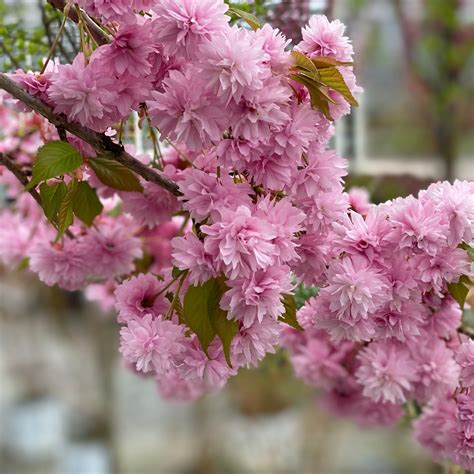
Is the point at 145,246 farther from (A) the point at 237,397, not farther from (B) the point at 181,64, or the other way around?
(A) the point at 237,397

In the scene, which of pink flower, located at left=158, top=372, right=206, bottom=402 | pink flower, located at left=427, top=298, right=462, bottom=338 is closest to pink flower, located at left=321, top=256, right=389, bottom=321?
pink flower, located at left=427, top=298, right=462, bottom=338

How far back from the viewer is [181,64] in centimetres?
36

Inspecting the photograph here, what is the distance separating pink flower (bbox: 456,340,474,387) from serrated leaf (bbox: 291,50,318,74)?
0.17 m

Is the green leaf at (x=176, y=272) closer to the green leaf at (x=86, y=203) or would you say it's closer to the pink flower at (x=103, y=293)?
the green leaf at (x=86, y=203)

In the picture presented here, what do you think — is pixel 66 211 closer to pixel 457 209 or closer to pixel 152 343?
pixel 152 343

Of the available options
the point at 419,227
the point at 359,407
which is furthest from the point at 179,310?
the point at 359,407

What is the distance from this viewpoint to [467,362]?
408mm

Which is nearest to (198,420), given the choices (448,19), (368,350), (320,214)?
(448,19)

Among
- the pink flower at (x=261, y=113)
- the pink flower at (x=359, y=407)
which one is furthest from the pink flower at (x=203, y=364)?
the pink flower at (x=359, y=407)

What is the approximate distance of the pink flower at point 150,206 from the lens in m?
0.47

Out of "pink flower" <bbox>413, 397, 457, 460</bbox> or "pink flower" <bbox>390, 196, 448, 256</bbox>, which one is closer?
"pink flower" <bbox>390, 196, 448, 256</bbox>

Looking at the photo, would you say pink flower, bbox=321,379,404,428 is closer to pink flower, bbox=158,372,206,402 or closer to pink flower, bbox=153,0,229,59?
pink flower, bbox=158,372,206,402

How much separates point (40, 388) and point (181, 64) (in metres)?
1.58

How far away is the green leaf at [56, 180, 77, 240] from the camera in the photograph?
39 cm
